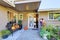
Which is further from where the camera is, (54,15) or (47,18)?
(54,15)

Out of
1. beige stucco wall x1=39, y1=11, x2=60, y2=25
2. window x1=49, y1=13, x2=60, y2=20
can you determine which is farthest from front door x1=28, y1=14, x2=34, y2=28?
window x1=49, y1=13, x2=60, y2=20

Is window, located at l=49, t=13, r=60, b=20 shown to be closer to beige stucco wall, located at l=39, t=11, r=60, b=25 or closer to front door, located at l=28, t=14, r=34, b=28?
beige stucco wall, located at l=39, t=11, r=60, b=25

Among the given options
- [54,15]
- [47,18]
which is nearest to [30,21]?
[47,18]

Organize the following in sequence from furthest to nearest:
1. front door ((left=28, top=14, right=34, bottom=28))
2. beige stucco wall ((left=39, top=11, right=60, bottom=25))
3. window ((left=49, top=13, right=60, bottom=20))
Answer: front door ((left=28, top=14, right=34, bottom=28))
window ((left=49, top=13, right=60, bottom=20))
beige stucco wall ((left=39, top=11, right=60, bottom=25))

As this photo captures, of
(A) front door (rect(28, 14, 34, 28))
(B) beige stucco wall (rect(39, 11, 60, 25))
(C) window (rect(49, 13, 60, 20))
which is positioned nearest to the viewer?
(B) beige stucco wall (rect(39, 11, 60, 25))

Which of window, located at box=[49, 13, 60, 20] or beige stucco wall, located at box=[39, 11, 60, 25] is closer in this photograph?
beige stucco wall, located at box=[39, 11, 60, 25]

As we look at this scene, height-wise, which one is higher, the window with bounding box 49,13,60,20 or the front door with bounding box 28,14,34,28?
the window with bounding box 49,13,60,20

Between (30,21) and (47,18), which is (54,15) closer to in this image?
(47,18)

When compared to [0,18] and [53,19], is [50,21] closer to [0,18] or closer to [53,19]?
[53,19]

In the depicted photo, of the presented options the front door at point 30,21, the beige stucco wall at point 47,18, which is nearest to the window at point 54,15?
the beige stucco wall at point 47,18

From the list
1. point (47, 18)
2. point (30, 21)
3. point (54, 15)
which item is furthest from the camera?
point (30, 21)

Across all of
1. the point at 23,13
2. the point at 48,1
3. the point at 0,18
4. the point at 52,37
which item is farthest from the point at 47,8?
the point at 23,13

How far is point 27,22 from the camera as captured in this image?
993 inches

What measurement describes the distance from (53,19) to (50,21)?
50cm
